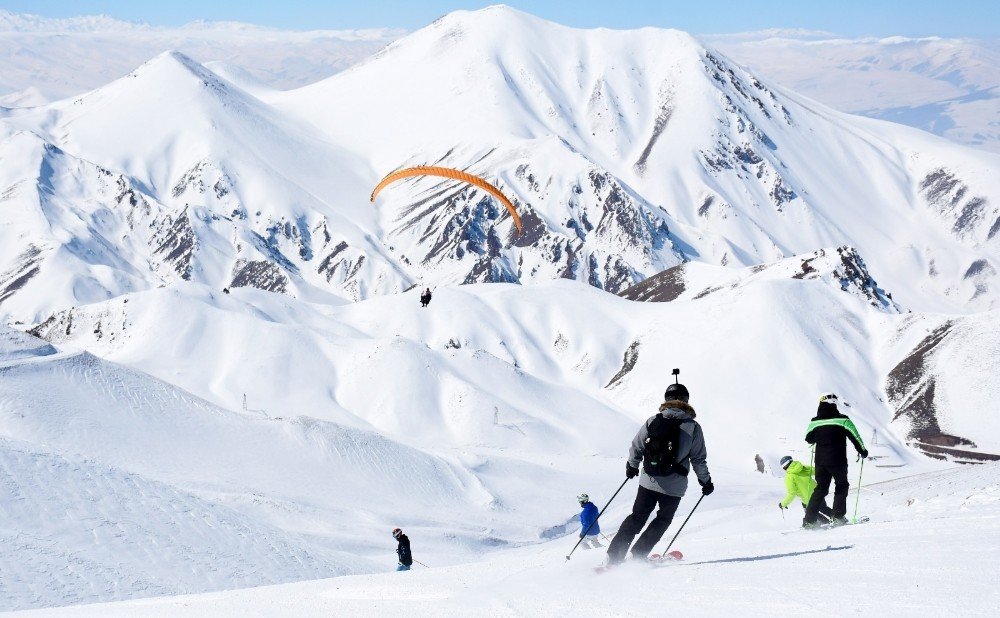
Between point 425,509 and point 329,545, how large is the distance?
10269 millimetres

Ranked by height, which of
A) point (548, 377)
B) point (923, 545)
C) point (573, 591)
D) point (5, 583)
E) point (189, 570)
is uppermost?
point (548, 377)

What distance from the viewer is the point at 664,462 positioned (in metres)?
11.0

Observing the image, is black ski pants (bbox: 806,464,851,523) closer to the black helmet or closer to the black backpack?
the black backpack

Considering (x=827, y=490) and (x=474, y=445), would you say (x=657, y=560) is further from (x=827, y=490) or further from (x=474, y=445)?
(x=474, y=445)

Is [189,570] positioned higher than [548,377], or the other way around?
[548,377]

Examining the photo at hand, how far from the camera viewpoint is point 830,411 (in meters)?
13.9

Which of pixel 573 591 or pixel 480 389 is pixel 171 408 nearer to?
pixel 480 389

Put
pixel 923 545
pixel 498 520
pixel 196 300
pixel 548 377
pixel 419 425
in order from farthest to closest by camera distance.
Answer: pixel 548 377, pixel 196 300, pixel 419 425, pixel 498 520, pixel 923 545

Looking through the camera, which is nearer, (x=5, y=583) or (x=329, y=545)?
(x=5, y=583)

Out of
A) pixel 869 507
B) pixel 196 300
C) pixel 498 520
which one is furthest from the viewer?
pixel 196 300

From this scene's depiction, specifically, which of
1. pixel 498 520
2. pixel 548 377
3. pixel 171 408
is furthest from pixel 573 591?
pixel 548 377

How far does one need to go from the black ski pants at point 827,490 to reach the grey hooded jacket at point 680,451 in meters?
3.49

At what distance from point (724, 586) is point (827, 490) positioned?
505cm

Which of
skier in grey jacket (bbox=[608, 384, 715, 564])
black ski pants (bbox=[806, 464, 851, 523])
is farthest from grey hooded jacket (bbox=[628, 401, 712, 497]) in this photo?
black ski pants (bbox=[806, 464, 851, 523])
